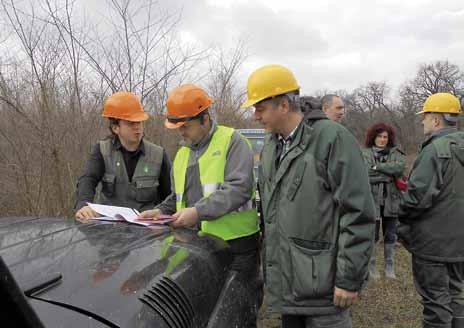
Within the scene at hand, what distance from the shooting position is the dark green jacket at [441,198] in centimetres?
313

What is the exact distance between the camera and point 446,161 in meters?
3.16

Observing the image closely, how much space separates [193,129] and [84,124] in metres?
3.48

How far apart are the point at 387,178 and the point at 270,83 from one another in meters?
3.87

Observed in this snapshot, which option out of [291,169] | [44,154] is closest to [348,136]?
[291,169]

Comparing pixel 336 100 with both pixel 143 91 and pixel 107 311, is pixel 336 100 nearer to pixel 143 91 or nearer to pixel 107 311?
pixel 143 91

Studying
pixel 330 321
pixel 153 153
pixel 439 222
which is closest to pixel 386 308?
pixel 439 222

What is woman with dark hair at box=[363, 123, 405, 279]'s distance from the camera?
5.47 meters

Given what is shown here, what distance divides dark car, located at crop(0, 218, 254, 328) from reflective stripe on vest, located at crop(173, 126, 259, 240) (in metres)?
0.19

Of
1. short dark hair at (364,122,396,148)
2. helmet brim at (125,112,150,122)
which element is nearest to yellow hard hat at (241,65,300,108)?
helmet brim at (125,112,150,122)

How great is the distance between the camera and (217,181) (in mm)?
2701

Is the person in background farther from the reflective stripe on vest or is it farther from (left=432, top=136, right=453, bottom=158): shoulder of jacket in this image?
the reflective stripe on vest

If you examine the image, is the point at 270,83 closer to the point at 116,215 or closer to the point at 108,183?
the point at 116,215

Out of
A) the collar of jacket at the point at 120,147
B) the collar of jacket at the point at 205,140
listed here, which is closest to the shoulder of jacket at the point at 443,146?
the collar of jacket at the point at 205,140

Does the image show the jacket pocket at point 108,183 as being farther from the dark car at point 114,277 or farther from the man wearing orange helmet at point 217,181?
the dark car at point 114,277
